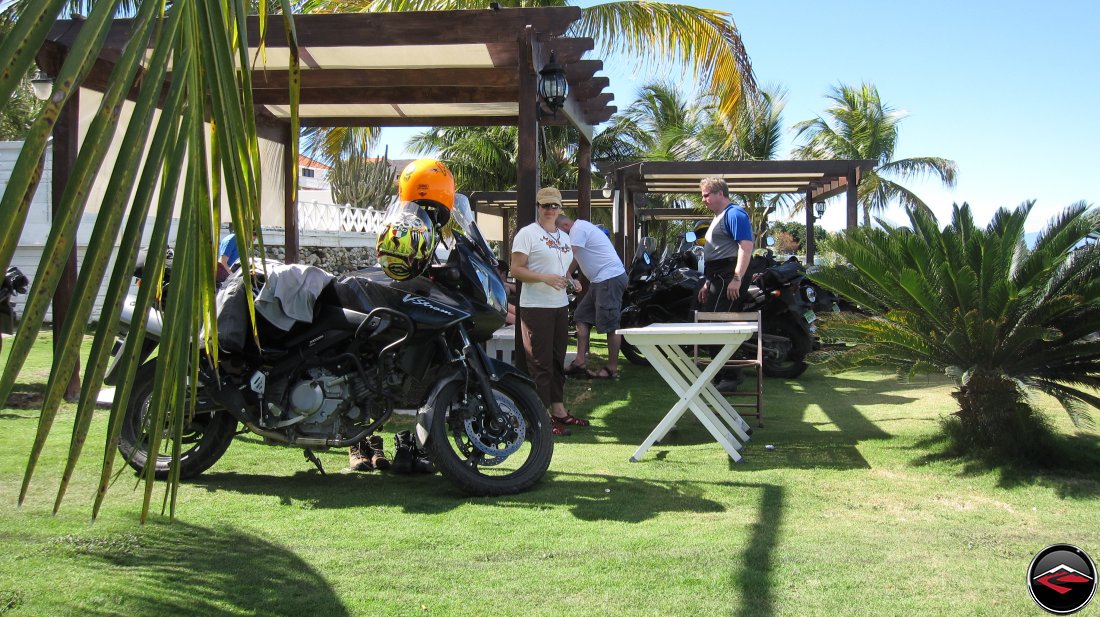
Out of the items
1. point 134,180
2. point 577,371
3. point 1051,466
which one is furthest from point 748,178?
point 134,180

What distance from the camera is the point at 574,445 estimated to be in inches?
257

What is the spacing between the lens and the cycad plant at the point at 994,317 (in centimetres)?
522

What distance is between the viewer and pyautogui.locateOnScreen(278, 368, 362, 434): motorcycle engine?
15.8ft

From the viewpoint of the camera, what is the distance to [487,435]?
486cm

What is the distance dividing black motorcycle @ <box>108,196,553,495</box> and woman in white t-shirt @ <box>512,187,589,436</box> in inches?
67.6

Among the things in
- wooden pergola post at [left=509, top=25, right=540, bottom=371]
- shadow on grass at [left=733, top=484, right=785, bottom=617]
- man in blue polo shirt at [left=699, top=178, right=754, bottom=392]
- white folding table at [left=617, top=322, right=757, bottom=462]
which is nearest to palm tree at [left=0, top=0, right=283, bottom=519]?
shadow on grass at [left=733, top=484, right=785, bottom=617]

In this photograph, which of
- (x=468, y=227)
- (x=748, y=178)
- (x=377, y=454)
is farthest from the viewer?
(x=748, y=178)

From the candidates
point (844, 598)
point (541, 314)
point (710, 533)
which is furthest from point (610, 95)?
point (844, 598)

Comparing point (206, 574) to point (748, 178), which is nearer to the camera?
point (206, 574)

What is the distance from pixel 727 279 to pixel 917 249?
9.65ft

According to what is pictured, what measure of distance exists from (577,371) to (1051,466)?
5.35 m

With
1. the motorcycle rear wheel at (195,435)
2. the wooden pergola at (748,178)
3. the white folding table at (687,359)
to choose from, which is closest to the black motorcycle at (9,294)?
the motorcycle rear wheel at (195,435)

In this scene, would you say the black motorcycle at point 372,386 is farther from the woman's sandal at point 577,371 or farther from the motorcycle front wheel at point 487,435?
the woman's sandal at point 577,371

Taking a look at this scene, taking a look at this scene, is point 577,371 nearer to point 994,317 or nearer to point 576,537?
point 994,317
